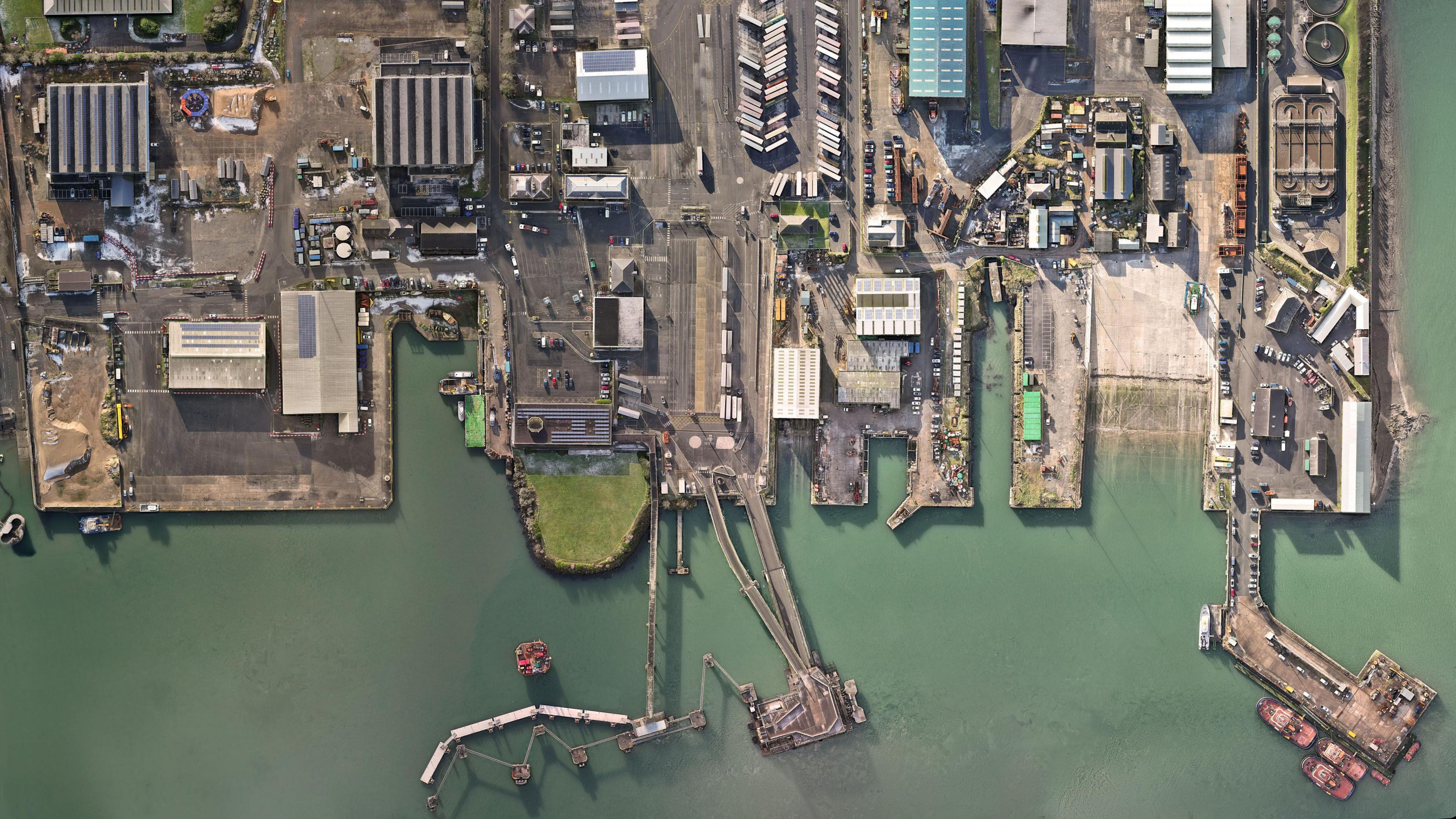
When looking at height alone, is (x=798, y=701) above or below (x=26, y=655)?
below

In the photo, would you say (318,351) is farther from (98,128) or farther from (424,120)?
(98,128)

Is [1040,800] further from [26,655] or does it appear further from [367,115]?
[26,655]

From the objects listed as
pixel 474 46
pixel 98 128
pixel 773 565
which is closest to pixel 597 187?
pixel 474 46

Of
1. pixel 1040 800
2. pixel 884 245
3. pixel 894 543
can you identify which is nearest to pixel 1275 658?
pixel 1040 800

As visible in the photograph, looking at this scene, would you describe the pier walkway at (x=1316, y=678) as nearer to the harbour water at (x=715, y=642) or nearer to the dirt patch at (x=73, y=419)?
the harbour water at (x=715, y=642)

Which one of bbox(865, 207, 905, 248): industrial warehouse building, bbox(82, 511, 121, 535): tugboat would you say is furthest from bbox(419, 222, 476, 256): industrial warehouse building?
bbox(82, 511, 121, 535): tugboat

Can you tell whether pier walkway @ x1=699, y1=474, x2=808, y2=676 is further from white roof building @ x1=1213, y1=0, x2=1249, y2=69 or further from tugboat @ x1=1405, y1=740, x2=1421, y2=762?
white roof building @ x1=1213, y1=0, x2=1249, y2=69

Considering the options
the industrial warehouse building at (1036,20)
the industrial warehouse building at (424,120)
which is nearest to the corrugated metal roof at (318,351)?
the industrial warehouse building at (424,120)
